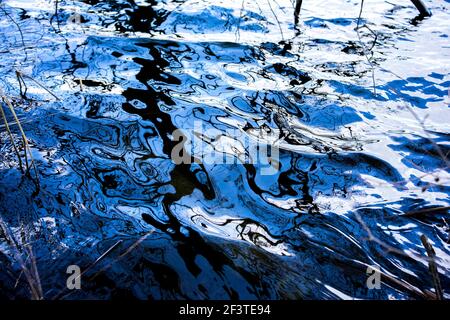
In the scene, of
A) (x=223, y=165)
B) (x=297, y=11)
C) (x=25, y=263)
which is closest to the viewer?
(x=25, y=263)

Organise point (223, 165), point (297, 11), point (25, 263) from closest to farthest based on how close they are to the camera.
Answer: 1. point (25, 263)
2. point (223, 165)
3. point (297, 11)

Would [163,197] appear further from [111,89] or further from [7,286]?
[111,89]

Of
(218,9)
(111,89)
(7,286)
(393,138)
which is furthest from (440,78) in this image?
(7,286)

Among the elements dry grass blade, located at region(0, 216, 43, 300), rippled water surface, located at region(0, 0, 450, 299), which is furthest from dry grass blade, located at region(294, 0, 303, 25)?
dry grass blade, located at region(0, 216, 43, 300)

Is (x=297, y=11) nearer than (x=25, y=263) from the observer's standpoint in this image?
No

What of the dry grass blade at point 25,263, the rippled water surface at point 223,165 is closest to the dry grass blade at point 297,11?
the rippled water surface at point 223,165

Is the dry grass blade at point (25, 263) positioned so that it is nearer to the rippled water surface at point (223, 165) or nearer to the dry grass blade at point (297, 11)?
the rippled water surface at point (223, 165)

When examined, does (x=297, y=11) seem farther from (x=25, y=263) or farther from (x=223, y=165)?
(x=25, y=263)

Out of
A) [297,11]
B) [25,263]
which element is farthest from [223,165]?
[297,11]

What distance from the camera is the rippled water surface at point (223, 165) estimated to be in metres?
2.32

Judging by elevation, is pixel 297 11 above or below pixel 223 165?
above

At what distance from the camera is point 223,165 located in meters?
3.15
